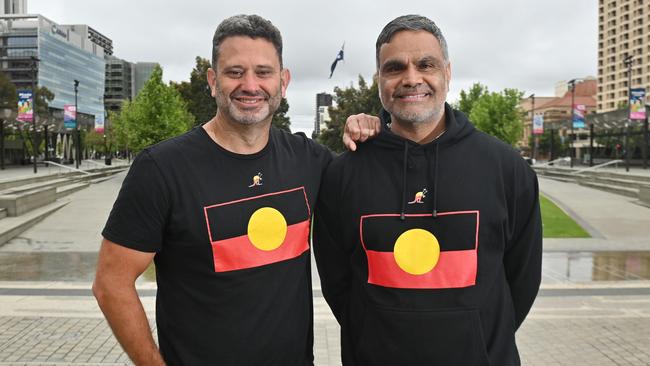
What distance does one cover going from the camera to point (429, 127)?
2.80m

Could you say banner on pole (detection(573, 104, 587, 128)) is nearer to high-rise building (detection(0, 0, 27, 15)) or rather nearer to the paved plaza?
the paved plaza

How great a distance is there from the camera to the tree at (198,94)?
52.0 m

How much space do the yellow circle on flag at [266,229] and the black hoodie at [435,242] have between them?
0.34m

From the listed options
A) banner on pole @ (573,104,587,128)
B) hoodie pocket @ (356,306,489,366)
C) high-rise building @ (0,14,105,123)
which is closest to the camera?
hoodie pocket @ (356,306,489,366)

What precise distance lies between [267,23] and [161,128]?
117 feet

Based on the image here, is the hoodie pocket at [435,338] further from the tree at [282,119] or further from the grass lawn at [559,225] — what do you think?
the tree at [282,119]

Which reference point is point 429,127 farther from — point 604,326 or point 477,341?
point 604,326

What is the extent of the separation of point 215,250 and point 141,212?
0.37 metres

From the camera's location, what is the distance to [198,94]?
5244cm

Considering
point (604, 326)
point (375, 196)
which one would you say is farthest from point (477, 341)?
point (604, 326)

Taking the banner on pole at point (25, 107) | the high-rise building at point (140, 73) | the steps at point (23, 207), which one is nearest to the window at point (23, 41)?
A: the high-rise building at point (140, 73)

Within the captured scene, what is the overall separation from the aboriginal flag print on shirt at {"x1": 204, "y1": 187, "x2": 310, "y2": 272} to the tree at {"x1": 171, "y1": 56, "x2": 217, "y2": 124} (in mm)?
50359

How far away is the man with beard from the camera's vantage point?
245cm

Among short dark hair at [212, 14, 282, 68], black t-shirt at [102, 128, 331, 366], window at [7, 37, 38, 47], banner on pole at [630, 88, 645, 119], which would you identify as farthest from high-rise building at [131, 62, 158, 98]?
black t-shirt at [102, 128, 331, 366]
